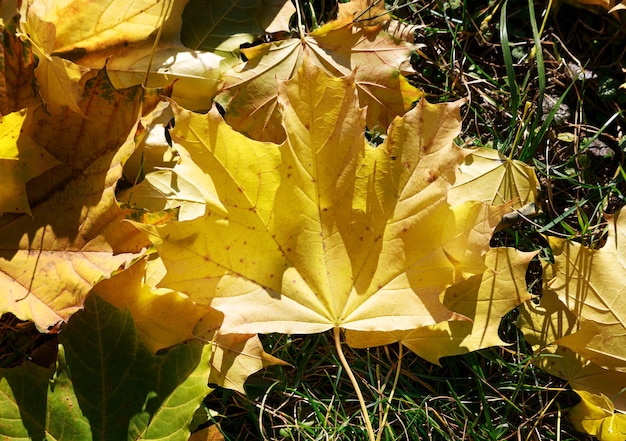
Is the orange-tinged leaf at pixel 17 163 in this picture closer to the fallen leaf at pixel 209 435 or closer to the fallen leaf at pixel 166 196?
the fallen leaf at pixel 166 196

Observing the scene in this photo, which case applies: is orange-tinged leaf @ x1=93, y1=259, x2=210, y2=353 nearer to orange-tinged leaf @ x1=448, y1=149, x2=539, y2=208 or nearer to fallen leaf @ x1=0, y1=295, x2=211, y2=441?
fallen leaf @ x1=0, y1=295, x2=211, y2=441

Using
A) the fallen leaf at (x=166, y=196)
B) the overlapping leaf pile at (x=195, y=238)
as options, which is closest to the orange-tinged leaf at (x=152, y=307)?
the overlapping leaf pile at (x=195, y=238)

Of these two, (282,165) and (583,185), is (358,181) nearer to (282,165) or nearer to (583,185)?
(282,165)

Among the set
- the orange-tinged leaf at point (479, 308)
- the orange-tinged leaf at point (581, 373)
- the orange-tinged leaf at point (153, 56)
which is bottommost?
the orange-tinged leaf at point (581, 373)

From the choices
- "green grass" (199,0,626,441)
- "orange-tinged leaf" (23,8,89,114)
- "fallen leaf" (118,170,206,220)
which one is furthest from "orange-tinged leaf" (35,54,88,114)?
"green grass" (199,0,626,441)

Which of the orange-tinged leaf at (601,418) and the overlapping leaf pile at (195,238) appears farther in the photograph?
the orange-tinged leaf at (601,418)

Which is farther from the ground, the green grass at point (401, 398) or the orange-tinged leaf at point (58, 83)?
the orange-tinged leaf at point (58, 83)
